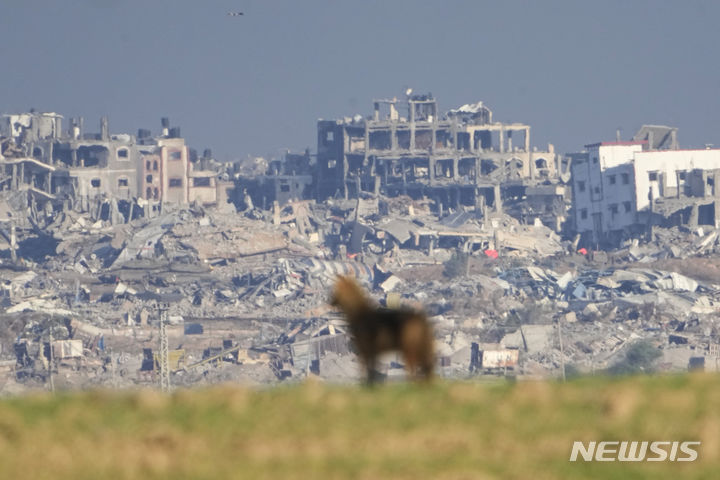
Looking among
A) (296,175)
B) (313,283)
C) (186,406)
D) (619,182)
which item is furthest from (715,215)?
(186,406)

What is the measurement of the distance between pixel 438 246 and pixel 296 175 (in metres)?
30.4

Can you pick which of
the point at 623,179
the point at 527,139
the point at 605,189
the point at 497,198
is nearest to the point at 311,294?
the point at 623,179

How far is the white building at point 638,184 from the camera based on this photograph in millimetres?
100812

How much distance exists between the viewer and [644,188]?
101250 mm

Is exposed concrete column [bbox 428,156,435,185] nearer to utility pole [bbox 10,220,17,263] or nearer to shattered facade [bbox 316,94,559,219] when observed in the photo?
shattered facade [bbox 316,94,559,219]

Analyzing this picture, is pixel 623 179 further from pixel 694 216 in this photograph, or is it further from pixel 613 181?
pixel 694 216

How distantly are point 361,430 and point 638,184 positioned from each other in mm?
93575

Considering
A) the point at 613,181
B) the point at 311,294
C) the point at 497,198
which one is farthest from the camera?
the point at 497,198

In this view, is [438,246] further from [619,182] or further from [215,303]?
[215,303]

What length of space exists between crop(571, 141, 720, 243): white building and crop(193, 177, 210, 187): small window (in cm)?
3440

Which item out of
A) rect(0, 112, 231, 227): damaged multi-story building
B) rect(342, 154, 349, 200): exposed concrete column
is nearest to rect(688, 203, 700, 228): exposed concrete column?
rect(342, 154, 349, 200): exposed concrete column

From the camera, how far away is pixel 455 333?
63219mm

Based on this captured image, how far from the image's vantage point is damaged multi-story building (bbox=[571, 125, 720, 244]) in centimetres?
10056

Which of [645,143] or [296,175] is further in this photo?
[296,175]
